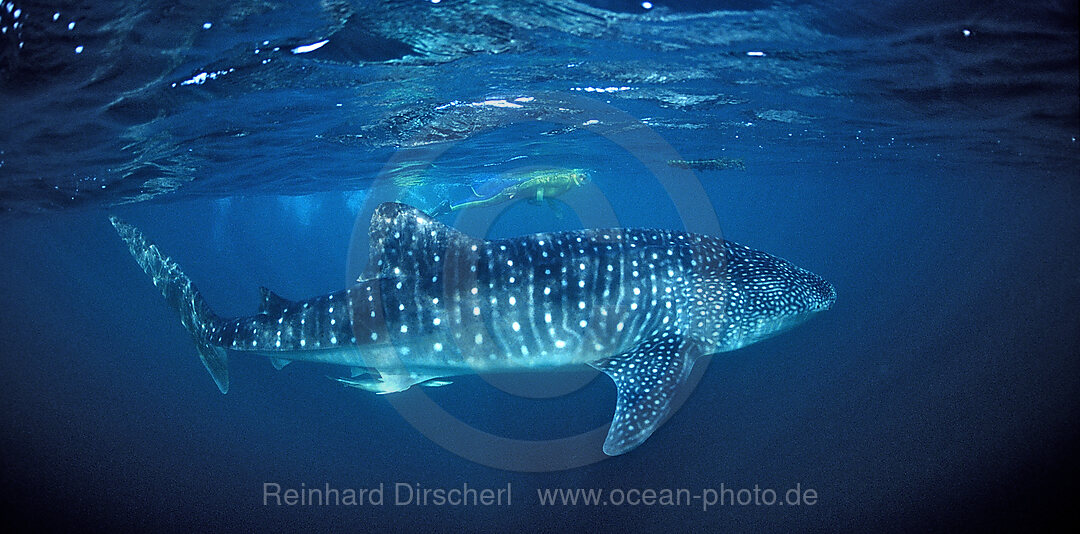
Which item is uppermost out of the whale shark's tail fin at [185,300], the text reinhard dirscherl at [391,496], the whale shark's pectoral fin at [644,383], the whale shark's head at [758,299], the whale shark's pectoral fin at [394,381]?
the whale shark's head at [758,299]

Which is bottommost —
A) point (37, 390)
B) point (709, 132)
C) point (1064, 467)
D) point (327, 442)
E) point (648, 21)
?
point (37, 390)

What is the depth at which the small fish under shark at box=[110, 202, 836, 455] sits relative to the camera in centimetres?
693

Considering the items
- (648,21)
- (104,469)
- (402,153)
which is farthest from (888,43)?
(104,469)

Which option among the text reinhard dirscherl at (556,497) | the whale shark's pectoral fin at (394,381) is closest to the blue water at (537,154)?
the text reinhard dirscherl at (556,497)

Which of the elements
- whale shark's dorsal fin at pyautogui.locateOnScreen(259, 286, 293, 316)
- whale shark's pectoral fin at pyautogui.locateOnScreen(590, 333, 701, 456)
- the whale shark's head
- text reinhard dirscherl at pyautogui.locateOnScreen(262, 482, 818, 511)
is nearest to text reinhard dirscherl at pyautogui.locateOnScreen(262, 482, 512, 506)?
text reinhard dirscherl at pyautogui.locateOnScreen(262, 482, 818, 511)

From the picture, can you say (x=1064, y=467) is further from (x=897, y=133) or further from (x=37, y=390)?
(x=37, y=390)

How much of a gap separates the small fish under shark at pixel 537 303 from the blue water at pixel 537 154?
295cm

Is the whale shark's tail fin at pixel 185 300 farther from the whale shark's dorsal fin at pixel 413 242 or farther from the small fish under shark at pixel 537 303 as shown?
the whale shark's dorsal fin at pixel 413 242

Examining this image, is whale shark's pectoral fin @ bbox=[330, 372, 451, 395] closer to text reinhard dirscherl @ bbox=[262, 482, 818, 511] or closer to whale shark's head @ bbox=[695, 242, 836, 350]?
text reinhard dirscherl @ bbox=[262, 482, 818, 511]

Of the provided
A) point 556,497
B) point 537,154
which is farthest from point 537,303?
point 537,154

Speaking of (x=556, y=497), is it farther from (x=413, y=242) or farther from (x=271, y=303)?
(x=271, y=303)

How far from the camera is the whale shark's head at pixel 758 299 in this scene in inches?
276

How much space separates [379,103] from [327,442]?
308 inches

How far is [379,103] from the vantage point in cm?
1063
